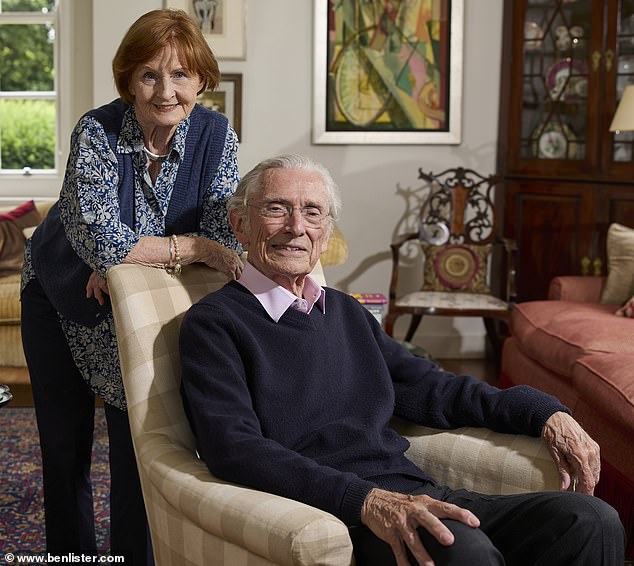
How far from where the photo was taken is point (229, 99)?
5.03m

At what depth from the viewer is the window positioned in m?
5.32

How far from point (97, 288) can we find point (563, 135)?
11.6 ft

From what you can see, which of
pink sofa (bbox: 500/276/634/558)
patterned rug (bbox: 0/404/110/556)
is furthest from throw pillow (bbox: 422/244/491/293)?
patterned rug (bbox: 0/404/110/556)

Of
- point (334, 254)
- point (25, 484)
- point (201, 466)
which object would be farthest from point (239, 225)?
point (334, 254)

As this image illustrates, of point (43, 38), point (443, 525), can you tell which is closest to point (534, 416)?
point (443, 525)

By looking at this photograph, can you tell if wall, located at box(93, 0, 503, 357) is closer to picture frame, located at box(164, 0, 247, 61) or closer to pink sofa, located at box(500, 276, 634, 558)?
picture frame, located at box(164, 0, 247, 61)

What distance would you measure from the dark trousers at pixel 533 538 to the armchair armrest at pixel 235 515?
137 millimetres

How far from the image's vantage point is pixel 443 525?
1.42m

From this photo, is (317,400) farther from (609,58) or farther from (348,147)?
(609,58)

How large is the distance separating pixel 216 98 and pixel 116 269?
3.33m

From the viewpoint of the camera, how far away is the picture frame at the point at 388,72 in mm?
5000

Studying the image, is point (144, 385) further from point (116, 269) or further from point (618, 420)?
point (618, 420)

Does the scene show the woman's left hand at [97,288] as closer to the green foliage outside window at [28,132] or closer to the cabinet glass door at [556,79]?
the cabinet glass door at [556,79]

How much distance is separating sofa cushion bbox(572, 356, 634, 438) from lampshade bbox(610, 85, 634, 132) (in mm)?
1484
